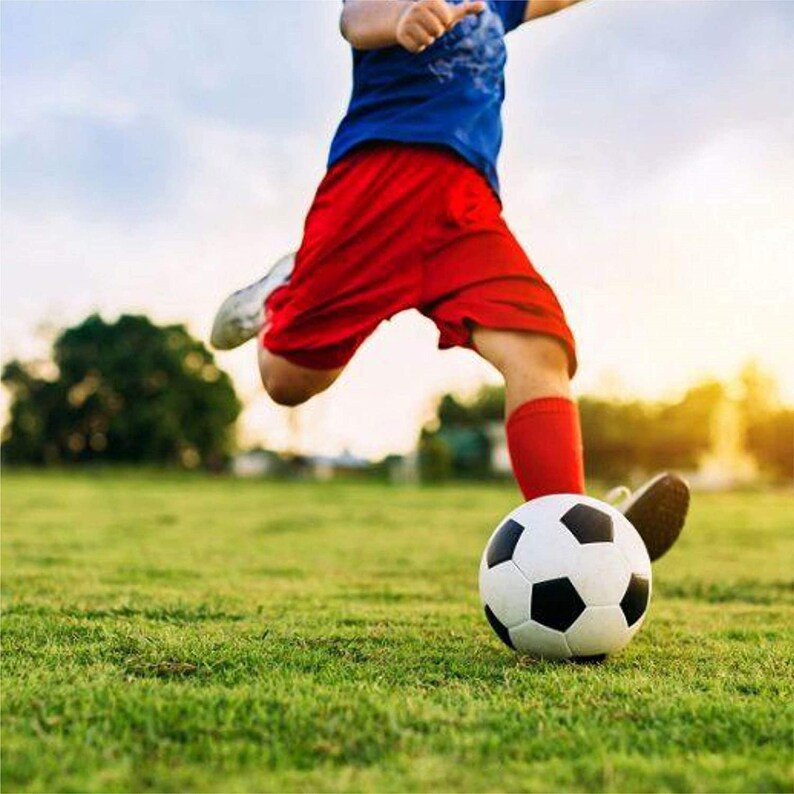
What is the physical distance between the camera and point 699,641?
323cm

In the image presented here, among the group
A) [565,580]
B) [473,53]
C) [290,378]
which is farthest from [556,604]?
[473,53]

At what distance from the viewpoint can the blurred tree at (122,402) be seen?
159 feet

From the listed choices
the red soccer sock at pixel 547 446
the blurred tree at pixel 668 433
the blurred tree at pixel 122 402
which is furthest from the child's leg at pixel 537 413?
the blurred tree at pixel 122 402

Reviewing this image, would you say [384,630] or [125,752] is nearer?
[125,752]

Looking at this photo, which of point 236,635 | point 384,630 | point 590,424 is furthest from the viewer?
point 590,424

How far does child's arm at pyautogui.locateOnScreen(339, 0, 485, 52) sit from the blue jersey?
0.21 meters

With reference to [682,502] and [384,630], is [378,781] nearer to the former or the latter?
[384,630]

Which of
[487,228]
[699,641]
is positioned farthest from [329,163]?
[699,641]

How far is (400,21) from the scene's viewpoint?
9.07 feet

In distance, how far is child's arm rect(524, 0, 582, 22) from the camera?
3.46 metres

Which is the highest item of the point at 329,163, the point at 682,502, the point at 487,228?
the point at 329,163

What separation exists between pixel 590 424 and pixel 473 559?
44476mm

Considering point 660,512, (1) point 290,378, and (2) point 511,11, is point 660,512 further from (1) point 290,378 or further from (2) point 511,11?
(2) point 511,11

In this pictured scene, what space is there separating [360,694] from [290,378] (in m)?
1.67
